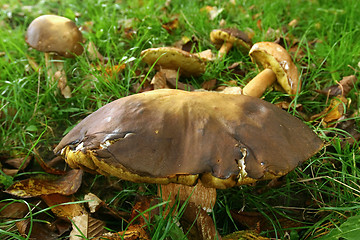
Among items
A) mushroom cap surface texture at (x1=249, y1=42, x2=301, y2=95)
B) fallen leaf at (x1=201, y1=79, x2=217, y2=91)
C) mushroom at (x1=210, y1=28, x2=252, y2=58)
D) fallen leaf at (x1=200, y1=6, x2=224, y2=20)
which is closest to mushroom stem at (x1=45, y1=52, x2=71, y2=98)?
fallen leaf at (x1=201, y1=79, x2=217, y2=91)

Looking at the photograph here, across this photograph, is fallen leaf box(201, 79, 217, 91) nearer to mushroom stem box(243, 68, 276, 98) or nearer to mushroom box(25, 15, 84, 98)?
mushroom stem box(243, 68, 276, 98)

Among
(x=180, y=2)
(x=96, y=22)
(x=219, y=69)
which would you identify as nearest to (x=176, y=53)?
(x=219, y=69)

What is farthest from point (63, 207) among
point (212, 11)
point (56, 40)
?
point (212, 11)

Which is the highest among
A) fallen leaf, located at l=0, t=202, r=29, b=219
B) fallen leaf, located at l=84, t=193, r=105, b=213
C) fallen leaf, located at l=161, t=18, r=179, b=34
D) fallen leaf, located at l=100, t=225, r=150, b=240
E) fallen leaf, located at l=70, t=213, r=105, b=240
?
fallen leaf, located at l=161, t=18, r=179, b=34

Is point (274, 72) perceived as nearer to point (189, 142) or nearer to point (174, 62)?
point (174, 62)

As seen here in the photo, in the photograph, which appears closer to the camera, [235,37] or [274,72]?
[274,72]

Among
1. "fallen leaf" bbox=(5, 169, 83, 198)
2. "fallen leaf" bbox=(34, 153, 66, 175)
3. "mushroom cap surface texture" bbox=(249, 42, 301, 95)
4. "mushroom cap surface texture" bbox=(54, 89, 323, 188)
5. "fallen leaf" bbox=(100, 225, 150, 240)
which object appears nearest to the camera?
"mushroom cap surface texture" bbox=(54, 89, 323, 188)

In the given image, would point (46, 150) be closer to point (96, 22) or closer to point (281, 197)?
point (281, 197)
